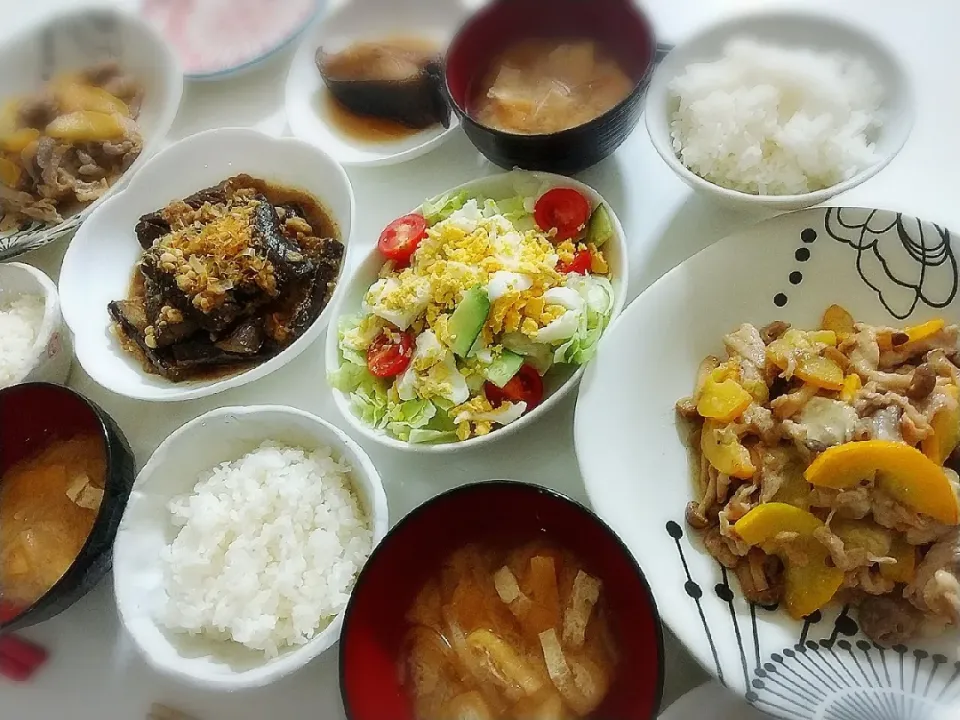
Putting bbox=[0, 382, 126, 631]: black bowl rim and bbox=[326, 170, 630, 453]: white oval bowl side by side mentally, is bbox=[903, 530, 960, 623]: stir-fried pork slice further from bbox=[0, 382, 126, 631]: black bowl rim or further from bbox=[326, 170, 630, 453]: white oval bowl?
bbox=[0, 382, 126, 631]: black bowl rim

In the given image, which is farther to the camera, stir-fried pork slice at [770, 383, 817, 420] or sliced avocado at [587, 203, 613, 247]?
sliced avocado at [587, 203, 613, 247]

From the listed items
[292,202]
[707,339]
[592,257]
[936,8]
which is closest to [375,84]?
[292,202]

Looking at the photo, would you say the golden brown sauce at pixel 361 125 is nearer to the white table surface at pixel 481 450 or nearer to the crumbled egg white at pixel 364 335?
the white table surface at pixel 481 450

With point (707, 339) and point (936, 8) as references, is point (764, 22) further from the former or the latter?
point (707, 339)

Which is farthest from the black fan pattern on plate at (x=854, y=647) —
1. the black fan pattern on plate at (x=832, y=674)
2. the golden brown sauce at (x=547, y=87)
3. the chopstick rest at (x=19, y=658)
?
the chopstick rest at (x=19, y=658)

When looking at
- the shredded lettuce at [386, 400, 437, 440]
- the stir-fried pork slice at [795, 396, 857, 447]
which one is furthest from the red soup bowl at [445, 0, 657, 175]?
the stir-fried pork slice at [795, 396, 857, 447]

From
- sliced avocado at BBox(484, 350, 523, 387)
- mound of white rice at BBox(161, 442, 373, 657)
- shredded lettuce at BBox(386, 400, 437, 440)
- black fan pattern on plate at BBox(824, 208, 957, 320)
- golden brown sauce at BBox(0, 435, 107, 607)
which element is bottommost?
golden brown sauce at BBox(0, 435, 107, 607)

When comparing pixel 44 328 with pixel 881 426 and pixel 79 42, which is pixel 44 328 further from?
pixel 881 426
